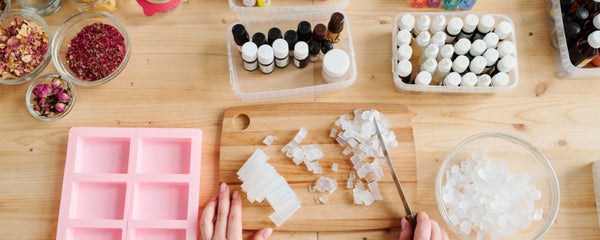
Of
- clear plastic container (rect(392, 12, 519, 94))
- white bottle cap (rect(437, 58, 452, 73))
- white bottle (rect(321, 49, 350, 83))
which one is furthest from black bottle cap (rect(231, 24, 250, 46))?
white bottle cap (rect(437, 58, 452, 73))

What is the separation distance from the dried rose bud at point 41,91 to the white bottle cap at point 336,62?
0.80m

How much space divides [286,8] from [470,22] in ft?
1.76

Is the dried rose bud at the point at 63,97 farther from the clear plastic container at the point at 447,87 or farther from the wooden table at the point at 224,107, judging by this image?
the clear plastic container at the point at 447,87

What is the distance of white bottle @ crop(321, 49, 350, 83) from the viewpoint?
46.7 inches

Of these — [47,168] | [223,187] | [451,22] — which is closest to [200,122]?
[223,187]

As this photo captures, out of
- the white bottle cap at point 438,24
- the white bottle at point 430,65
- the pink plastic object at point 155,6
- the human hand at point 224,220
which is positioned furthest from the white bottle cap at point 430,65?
the pink plastic object at point 155,6

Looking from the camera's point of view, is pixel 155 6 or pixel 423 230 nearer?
pixel 423 230

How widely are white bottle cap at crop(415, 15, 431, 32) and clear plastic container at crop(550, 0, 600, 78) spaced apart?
395 mm

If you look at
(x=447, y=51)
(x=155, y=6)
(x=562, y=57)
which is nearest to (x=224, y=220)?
(x=155, y=6)

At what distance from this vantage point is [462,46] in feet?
3.94

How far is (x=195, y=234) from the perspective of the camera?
116 centimetres

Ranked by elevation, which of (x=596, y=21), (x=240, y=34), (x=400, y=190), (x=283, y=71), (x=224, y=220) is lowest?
(x=224, y=220)

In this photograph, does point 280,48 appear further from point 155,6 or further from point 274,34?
point 155,6

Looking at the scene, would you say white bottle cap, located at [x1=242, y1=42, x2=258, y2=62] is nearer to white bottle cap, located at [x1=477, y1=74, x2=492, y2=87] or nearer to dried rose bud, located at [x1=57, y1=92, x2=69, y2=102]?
dried rose bud, located at [x1=57, y1=92, x2=69, y2=102]
